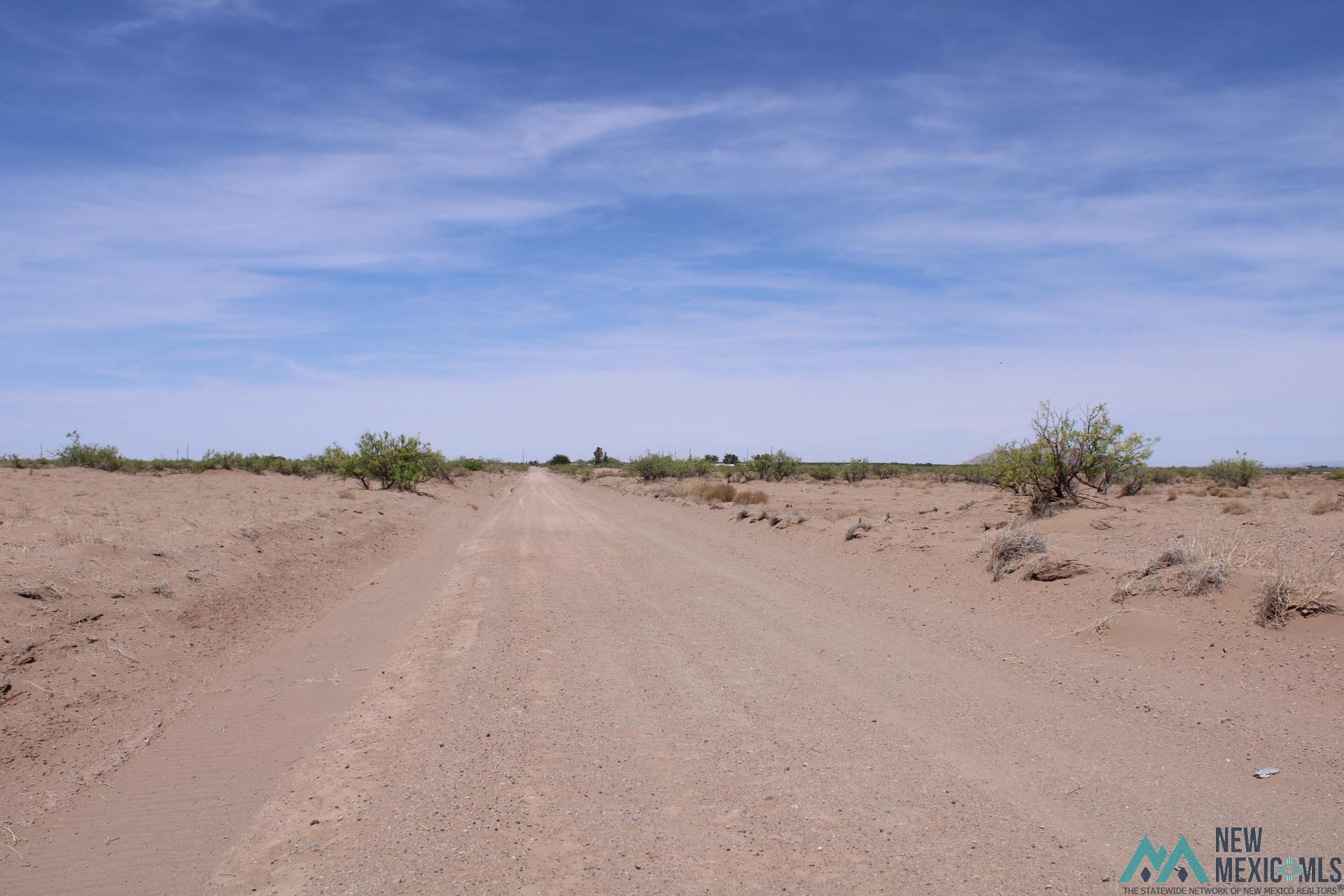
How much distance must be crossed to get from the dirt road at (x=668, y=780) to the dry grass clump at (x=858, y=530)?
8.71 meters

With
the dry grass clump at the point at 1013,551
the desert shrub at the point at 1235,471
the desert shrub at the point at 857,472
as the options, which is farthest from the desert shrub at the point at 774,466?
the dry grass clump at the point at 1013,551

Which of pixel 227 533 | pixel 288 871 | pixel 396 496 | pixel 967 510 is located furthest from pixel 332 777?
pixel 396 496

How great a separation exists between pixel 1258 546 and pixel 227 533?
17679 mm

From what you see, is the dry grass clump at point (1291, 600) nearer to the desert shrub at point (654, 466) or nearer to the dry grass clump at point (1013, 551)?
the dry grass clump at point (1013, 551)

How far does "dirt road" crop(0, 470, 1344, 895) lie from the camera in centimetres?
430

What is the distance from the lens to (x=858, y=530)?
18641 millimetres

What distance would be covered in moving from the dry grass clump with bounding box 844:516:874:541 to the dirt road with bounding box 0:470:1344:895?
8711 millimetres

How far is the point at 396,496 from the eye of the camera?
35.2 meters

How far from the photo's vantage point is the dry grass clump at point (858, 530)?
18.5 m

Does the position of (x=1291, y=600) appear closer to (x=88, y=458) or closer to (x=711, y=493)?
(x=711, y=493)
